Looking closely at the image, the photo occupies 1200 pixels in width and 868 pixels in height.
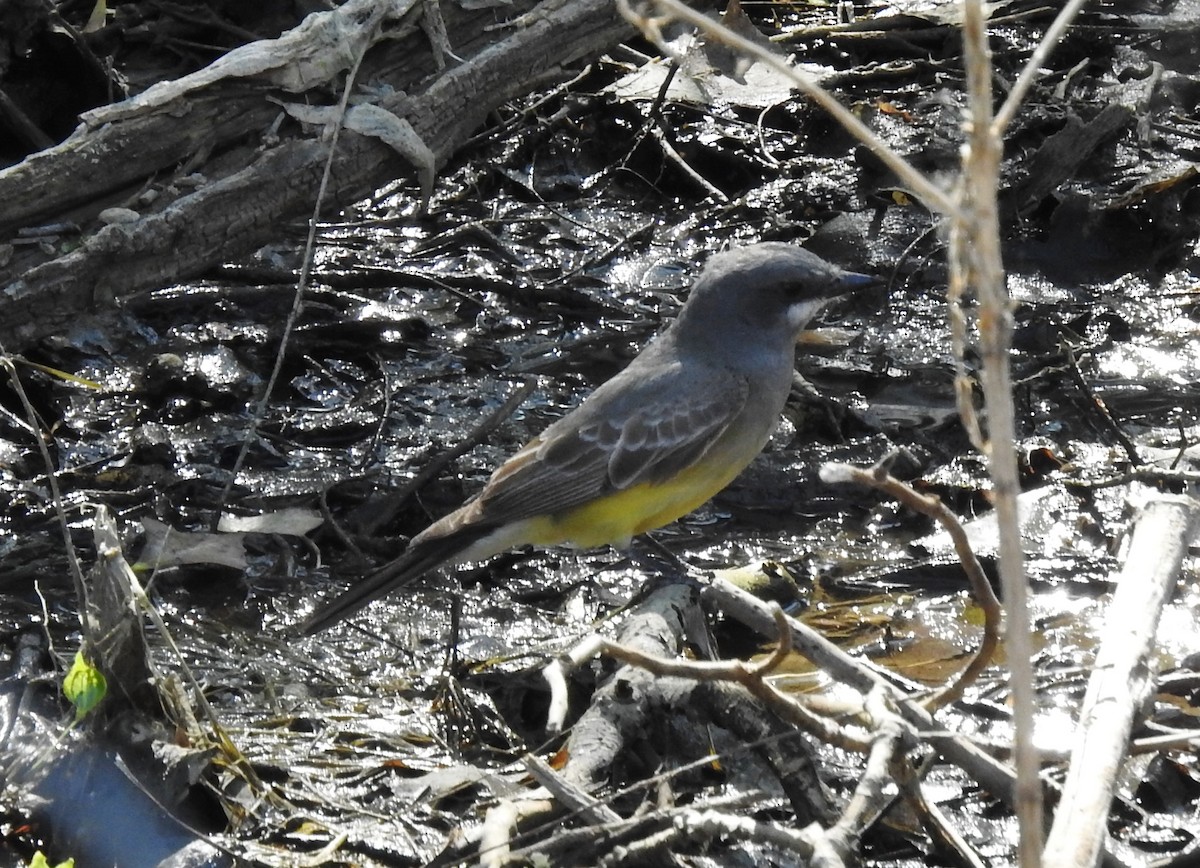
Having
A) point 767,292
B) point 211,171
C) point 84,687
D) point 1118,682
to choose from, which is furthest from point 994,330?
point 211,171

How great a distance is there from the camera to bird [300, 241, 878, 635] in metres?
5.78

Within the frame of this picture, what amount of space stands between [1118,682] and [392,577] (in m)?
2.73

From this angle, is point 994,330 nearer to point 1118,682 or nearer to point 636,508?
point 1118,682

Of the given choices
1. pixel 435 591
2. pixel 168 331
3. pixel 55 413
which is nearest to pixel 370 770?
pixel 435 591

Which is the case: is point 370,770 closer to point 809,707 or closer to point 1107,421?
point 809,707

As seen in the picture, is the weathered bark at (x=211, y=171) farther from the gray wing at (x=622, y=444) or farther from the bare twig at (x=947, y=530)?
the bare twig at (x=947, y=530)

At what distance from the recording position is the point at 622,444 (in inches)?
237

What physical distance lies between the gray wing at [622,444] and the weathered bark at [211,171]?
163cm

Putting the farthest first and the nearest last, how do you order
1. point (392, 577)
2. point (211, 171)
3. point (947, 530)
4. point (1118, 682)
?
point (211, 171) → point (392, 577) → point (1118, 682) → point (947, 530)

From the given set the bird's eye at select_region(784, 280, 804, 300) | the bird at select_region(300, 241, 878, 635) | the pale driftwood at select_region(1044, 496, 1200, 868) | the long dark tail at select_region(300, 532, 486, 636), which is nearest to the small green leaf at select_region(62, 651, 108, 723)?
the long dark tail at select_region(300, 532, 486, 636)

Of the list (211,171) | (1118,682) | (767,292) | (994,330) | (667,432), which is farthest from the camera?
(211,171)

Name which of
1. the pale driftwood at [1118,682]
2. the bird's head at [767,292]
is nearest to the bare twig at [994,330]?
the pale driftwood at [1118,682]

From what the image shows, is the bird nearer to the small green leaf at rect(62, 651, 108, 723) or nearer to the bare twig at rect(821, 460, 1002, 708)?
the small green leaf at rect(62, 651, 108, 723)

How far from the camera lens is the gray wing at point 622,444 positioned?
5.86m
